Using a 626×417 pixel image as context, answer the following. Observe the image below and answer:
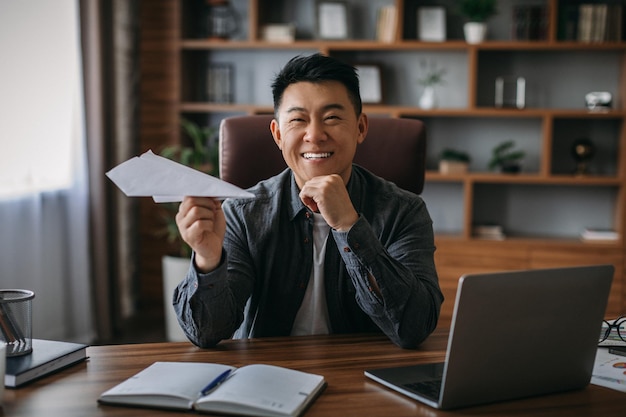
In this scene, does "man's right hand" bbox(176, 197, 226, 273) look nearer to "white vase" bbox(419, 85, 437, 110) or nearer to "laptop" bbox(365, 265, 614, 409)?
"laptop" bbox(365, 265, 614, 409)

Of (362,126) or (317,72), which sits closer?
(317,72)

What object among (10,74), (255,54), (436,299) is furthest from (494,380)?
(255,54)

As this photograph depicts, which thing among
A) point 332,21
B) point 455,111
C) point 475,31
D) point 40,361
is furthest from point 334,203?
point 332,21

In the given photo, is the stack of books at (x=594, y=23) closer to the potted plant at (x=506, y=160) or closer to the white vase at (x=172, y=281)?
the potted plant at (x=506, y=160)

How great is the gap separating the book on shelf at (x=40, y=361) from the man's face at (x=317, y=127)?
24.4 inches

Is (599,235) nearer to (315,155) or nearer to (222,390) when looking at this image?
(315,155)

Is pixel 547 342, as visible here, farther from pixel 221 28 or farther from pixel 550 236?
pixel 221 28

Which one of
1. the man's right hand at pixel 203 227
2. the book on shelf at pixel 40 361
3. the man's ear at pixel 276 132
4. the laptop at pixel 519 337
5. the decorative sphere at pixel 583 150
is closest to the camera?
the laptop at pixel 519 337

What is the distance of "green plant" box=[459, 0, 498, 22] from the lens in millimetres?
3756

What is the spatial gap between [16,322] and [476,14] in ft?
10.4

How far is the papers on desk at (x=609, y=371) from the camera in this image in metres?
1.17

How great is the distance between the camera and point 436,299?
149cm

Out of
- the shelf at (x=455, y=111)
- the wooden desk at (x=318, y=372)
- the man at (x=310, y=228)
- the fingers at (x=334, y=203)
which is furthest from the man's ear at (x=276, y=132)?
the shelf at (x=455, y=111)

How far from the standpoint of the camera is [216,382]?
1.09 meters
